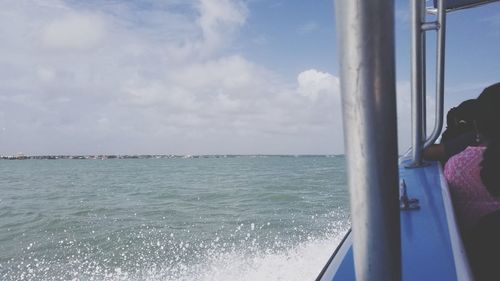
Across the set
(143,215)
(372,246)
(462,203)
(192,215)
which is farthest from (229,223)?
(372,246)

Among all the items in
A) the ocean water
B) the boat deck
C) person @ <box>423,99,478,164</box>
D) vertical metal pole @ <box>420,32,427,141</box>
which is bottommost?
the ocean water

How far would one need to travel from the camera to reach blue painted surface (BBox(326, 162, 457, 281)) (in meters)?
0.97

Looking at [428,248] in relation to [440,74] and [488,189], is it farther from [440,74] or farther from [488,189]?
[440,74]

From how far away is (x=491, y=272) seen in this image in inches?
49.9

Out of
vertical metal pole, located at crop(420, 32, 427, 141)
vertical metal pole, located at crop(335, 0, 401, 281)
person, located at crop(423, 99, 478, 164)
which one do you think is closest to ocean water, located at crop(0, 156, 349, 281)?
person, located at crop(423, 99, 478, 164)

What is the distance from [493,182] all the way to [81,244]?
9014mm

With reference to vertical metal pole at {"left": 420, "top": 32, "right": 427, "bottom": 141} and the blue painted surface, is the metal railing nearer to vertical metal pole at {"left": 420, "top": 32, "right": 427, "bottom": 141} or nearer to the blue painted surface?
vertical metal pole at {"left": 420, "top": 32, "right": 427, "bottom": 141}

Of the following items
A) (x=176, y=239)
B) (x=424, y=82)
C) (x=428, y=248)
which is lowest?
(x=176, y=239)

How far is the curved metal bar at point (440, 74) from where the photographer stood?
177 centimetres

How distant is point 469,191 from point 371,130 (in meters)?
1.80

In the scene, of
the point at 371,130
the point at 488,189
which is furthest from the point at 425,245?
the point at 371,130

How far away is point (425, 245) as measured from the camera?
1130mm

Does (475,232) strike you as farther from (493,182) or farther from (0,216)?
(0,216)

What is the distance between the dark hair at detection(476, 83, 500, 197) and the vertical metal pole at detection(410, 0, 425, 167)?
1.42 feet
